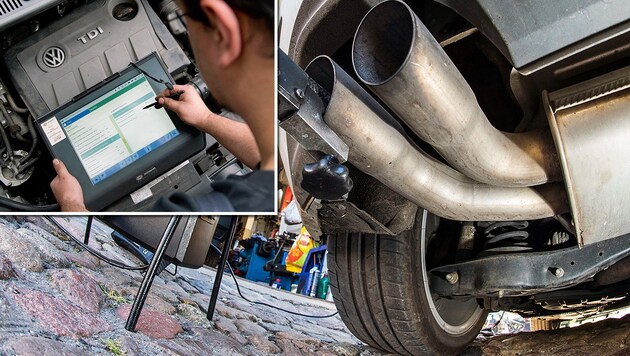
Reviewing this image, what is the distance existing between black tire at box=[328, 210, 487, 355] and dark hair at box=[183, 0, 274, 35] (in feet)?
2.18

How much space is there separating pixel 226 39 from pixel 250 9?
0.06 meters

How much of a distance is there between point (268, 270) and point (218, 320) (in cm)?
283

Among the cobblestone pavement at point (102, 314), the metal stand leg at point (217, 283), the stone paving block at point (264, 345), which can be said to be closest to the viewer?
the cobblestone pavement at point (102, 314)

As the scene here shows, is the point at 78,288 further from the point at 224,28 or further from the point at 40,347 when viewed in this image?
the point at 224,28

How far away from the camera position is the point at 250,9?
65 centimetres

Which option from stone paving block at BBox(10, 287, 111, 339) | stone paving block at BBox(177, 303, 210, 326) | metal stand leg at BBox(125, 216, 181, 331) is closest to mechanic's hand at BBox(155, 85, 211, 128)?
stone paving block at BBox(10, 287, 111, 339)

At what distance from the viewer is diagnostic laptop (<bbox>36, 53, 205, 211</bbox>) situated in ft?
2.20

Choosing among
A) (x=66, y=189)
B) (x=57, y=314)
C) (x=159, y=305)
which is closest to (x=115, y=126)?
(x=66, y=189)

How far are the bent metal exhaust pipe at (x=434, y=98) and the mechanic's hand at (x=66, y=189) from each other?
1.31ft

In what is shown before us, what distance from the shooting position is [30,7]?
2.22 feet

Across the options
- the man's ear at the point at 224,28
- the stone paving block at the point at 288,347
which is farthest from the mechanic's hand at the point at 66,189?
the stone paving block at the point at 288,347

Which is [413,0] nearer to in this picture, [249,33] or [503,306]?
[249,33]

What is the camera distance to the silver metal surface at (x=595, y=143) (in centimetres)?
68

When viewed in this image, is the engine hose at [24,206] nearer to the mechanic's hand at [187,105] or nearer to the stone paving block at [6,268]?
the mechanic's hand at [187,105]
